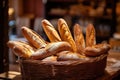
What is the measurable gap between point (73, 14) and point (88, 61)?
3.62 metres

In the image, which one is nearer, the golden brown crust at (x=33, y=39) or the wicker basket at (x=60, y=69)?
the wicker basket at (x=60, y=69)

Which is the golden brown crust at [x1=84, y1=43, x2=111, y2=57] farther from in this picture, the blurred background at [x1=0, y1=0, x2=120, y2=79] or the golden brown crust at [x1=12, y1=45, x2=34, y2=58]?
the blurred background at [x1=0, y1=0, x2=120, y2=79]

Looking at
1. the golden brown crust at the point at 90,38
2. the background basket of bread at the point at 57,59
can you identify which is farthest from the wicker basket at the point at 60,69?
the golden brown crust at the point at 90,38

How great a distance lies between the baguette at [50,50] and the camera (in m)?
1.00

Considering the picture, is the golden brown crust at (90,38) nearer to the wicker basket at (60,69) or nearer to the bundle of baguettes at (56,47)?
the bundle of baguettes at (56,47)

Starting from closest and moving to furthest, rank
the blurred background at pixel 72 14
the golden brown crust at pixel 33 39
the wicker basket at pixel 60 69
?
1. the wicker basket at pixel 60 69
2. the golden brown crust at pixel 33 39
3. the blurred background at pixel 72 14

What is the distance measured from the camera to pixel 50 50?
39.9 inches

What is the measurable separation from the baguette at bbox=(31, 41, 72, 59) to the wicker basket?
3 centimetres

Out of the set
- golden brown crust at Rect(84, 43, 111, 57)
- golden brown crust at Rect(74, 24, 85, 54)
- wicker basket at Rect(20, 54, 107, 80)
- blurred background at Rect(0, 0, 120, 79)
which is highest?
blurred background at Rect(0, 0, 120, 79)

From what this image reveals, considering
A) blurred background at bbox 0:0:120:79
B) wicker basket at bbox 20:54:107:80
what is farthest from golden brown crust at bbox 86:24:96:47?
blurred background at bbox 0:0:120:79

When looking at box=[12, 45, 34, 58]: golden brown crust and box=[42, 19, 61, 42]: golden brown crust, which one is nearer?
box=[12, 45, 34, 58]: golden brown crust

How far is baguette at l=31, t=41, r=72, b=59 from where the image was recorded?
100 centimetres

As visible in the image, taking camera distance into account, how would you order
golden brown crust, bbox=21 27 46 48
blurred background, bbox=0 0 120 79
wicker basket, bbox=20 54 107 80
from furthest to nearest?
blurred background, bbox=0 0 120 79, golden brown crust, bbox=21 27 46 48, wicker basket, bbox=20 54 107 80

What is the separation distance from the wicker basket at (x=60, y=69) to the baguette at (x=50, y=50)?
29 millimetres
